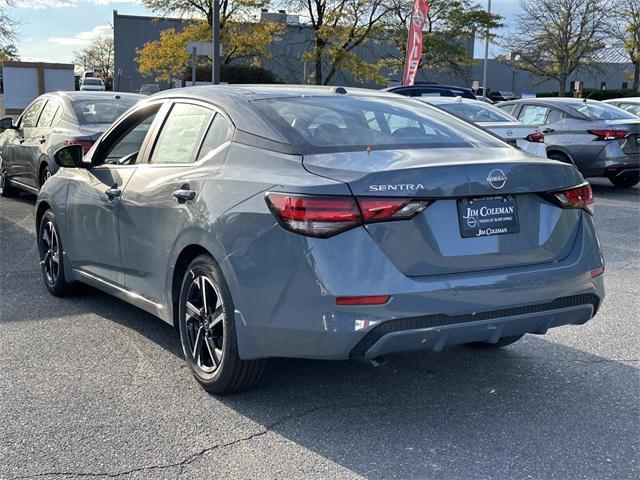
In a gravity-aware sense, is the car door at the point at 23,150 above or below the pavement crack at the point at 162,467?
above

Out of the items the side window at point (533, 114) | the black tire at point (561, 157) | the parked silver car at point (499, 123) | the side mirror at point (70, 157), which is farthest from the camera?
the side window at point (533, 114)

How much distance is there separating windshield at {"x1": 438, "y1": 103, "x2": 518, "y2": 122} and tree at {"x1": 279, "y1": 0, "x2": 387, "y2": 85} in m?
25.5

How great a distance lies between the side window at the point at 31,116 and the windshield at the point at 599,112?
9.03 metres

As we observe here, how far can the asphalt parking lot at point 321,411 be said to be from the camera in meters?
3.27

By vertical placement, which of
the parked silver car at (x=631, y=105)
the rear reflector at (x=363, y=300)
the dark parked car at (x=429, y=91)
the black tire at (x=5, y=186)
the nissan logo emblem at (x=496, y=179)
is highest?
the dark parked car at (x=429, y=91)

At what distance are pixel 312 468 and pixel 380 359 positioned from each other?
2.37 ft

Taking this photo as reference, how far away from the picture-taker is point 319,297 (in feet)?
10.9

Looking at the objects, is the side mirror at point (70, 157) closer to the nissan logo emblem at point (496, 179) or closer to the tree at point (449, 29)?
the nissan logo emblem at point (496, 179)

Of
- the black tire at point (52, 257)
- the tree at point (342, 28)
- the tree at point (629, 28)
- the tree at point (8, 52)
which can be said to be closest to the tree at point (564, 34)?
the tree at point (629, 28)

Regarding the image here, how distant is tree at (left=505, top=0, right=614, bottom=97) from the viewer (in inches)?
1850

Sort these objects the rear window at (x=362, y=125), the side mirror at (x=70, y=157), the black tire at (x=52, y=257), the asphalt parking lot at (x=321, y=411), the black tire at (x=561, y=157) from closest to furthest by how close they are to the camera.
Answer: the asphalt parking lot at (x=321, y=411) → the rear window at (x=362, y=125) → the side mirror at (x=70, y=157) → the black tire at (x=52, y=257) → the black tire at (x=561, y=157)

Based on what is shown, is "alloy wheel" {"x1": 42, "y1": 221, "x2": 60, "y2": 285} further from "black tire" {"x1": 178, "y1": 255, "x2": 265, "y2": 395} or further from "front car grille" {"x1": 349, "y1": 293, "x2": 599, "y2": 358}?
"front car grille" {"x1": 349, "y1": 293, "x2": 599, "y2": 358}

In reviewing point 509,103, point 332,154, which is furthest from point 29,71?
point 332,154

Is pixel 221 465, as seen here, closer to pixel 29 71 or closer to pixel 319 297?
pixel 319 297
